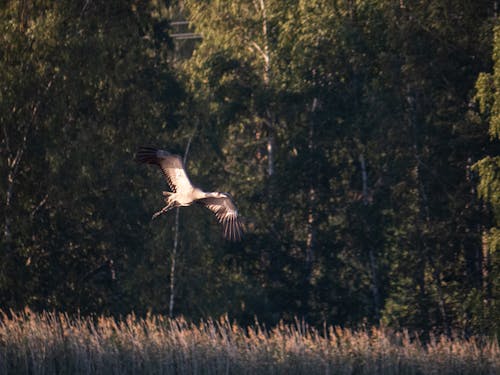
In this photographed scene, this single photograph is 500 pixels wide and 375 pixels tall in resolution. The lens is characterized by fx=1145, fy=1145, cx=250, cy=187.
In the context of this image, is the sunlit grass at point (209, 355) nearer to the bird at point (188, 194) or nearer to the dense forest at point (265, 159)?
the bird at point (188, 194)

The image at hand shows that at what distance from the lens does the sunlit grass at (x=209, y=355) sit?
18016mm

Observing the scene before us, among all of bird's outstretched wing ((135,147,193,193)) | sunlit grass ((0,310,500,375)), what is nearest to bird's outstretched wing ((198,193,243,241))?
bird's outstretched wing ((135,147,193,193))

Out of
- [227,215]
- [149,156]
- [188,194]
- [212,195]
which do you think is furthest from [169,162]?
[227,215]

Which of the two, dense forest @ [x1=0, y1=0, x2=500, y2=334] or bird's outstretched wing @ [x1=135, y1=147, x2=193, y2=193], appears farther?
dense forest @ [x1=0, y1=0, x2=500, y2=334]

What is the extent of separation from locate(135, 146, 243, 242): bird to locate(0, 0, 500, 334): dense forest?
29.7 ft

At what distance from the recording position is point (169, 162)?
14.4m

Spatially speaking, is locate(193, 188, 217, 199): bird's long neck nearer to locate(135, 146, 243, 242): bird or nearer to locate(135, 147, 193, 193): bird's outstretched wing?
locate(135, 146, 243, 242): bird

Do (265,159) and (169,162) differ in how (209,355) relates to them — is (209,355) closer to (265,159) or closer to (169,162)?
(169,162)

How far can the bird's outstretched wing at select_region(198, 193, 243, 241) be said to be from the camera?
14.3 meters

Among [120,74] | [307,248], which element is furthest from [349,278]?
[120,74]

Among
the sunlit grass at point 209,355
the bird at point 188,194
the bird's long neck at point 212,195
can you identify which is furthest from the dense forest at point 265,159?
the bird's long neck at point 212,195

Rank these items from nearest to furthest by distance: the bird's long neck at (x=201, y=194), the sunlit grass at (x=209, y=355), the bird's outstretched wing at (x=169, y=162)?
1. the bird's outstretched wing at (x=169, y=162)
2. the bird's long neck at (x=201, y=194)
3. the sunlit grass at (x=209, y=355)

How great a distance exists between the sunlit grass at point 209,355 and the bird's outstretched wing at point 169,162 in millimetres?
3961

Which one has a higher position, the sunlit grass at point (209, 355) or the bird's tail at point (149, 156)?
the bird's tail at point (149, 156)
